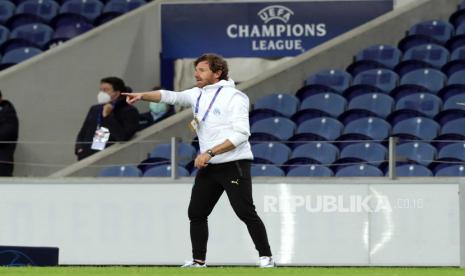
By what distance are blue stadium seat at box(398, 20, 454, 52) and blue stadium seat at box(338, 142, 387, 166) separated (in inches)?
148

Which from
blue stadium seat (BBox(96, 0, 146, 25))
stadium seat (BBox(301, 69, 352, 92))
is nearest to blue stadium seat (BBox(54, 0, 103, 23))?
blue stadium seat (BBox(96, 0, 146, 25))

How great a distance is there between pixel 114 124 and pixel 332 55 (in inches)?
161

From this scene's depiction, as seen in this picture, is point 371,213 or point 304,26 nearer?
point 371,213

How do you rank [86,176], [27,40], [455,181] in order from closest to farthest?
[455,181] < [86,176] < [27,40]

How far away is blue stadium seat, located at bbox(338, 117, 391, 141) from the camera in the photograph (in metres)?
19.0

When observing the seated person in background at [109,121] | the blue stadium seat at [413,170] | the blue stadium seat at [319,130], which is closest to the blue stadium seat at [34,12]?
the seated person in background at [109,121]

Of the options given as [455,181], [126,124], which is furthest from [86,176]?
[455,181]

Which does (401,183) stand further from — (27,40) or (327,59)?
(27,40)

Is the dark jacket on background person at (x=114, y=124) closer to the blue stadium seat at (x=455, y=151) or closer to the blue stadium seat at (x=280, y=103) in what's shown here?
the blue stadium seat at (x=280, y=103)

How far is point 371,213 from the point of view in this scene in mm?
17031

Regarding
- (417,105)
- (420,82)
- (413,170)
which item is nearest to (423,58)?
(420,82)

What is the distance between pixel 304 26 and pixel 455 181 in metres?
6.76

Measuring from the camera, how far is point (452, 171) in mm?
17750

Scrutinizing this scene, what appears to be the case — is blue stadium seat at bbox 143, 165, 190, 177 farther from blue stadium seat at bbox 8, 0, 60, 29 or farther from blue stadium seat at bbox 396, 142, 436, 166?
blue stadium seat at bbox 8, 0, 60, 29
